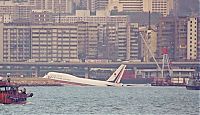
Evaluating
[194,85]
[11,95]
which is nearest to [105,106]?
[11,95]

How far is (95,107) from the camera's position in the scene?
4301 inches

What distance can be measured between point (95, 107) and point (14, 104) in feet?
23.5

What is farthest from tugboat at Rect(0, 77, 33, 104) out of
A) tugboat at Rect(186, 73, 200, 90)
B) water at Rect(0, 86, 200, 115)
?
tugboat at Rect(186, 73, 200, 90)

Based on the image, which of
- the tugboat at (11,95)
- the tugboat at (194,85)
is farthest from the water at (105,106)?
the tugboat at (194,85)

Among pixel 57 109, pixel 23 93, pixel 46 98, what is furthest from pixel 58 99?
pixel 57 109

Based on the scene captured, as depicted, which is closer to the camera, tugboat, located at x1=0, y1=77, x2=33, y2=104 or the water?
the water

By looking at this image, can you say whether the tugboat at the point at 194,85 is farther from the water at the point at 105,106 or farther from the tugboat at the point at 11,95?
the tugboat at the point at 11,95

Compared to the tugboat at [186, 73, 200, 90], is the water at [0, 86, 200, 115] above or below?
above

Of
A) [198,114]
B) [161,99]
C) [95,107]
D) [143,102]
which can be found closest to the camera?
[198,114]

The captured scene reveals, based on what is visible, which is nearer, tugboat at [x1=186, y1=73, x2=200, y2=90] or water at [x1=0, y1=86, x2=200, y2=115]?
water at [x1=0, y1=86, x2=200, y2=115]

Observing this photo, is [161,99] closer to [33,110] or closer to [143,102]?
[143,102]

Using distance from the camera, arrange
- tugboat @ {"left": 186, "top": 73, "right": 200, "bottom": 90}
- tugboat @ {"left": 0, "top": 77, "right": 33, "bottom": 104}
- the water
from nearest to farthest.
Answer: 1. the water
2. tugboat @ {"left": 0, "top": 77, "right": 33, "bottom": 104}
3. tugboat @ {"left": 186, "top": 73, "right": 200, "bottom": 90}

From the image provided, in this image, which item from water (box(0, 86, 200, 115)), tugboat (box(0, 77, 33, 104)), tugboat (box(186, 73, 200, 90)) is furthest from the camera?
tugboat (box(186, 73, 200, 90))

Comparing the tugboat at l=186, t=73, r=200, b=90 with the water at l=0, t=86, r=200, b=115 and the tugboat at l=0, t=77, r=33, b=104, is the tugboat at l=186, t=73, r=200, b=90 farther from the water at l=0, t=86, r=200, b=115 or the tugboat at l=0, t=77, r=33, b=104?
the tugboat at l=0, t=77, r=33, b=104
